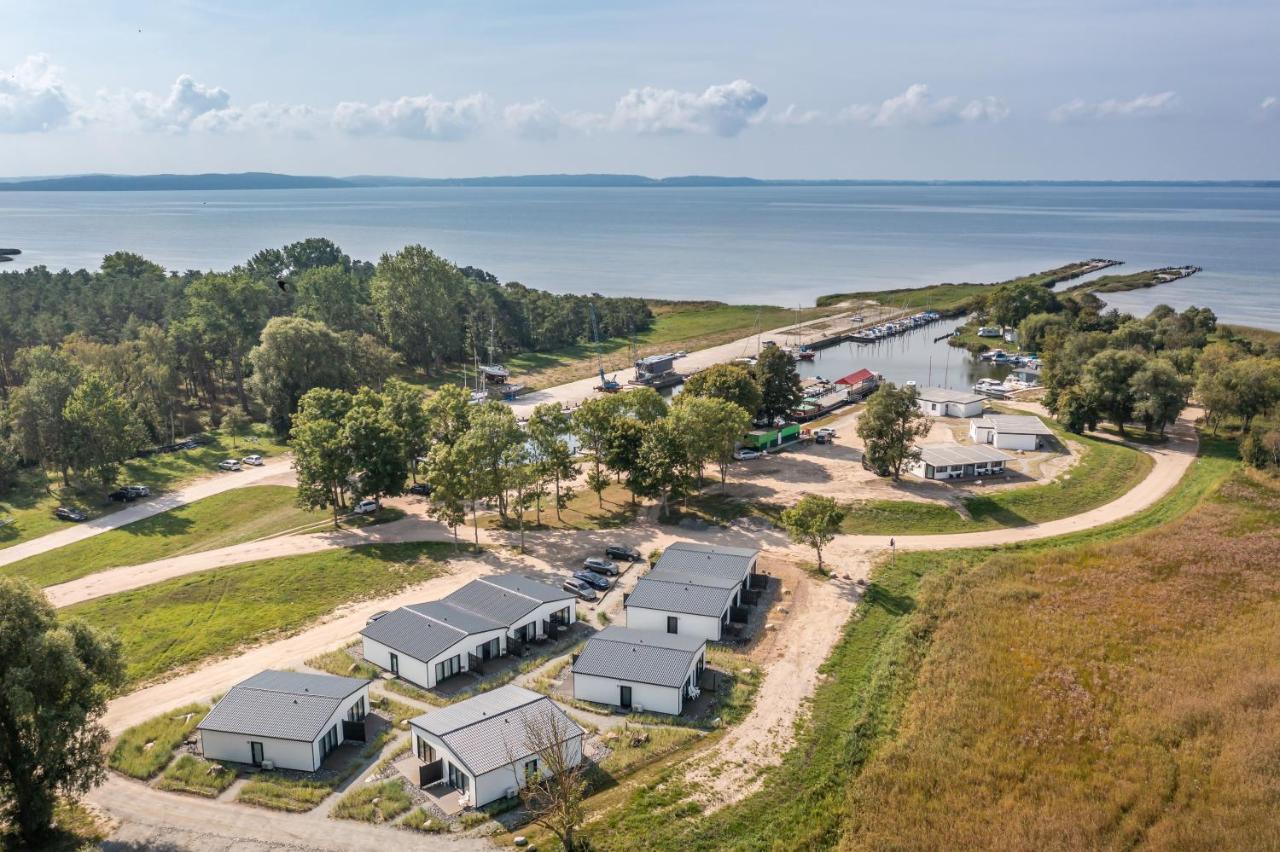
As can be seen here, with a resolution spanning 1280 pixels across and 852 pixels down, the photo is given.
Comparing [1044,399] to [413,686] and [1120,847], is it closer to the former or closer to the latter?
[1120,847]

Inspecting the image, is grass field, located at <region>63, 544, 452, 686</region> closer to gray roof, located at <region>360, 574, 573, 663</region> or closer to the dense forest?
gray roof, located at <region>360, 574, 573, 663</region>

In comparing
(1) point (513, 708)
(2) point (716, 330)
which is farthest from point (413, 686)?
(2) point (716, 330)

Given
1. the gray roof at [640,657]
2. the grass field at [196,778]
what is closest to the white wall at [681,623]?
the gray roof at [640,657]

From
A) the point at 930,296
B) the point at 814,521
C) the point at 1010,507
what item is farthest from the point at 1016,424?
the point at 930,296

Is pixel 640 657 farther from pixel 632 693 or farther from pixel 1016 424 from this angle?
pixel 1016 424

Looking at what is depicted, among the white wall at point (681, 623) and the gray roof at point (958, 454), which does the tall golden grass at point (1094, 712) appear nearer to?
the white wall at point (681, 623)
